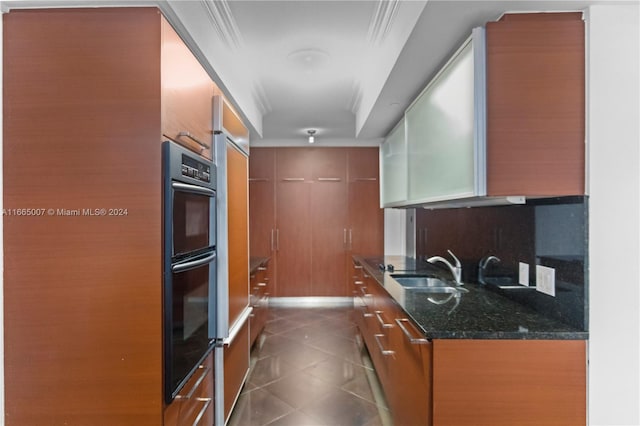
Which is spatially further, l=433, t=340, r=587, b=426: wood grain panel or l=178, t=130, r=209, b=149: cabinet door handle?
l=178, t=130, r=209, b=149: cabinet door handle

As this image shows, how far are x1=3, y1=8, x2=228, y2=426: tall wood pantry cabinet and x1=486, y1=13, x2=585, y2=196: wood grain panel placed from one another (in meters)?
1.38

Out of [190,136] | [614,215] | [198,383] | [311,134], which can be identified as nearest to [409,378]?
[198,383]

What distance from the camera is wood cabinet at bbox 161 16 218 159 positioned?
1345 millimetres

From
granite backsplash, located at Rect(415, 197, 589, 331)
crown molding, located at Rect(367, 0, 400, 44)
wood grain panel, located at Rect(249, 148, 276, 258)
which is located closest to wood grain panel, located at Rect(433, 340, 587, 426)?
granite backsplash, located at Rect(415, 197, 589, 331)

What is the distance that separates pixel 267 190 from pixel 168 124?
3823mm

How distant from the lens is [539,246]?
1616 millimetres

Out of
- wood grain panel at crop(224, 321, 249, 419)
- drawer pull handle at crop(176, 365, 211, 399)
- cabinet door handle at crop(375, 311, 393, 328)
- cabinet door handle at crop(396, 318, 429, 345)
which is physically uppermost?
cabinet door handle at crop(396, 318, 429, 345)

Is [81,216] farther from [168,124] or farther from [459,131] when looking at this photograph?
[459,131]

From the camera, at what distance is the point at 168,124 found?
135 cm

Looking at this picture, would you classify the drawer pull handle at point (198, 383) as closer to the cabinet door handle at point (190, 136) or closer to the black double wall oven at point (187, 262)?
the black double wall oven at point (187, 262)

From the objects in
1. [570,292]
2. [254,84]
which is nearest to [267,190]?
[254,84]

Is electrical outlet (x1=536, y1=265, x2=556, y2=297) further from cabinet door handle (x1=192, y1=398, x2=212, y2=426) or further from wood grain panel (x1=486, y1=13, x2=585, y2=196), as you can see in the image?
cabinet door handle (x1=192, y1=398, x2=212, y2=426)

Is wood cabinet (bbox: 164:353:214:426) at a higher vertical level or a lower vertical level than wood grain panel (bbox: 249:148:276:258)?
lower

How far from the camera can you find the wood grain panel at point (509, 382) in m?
1.34
